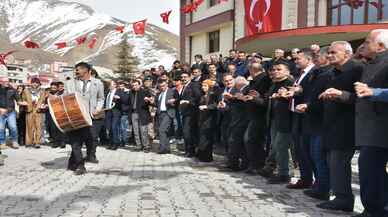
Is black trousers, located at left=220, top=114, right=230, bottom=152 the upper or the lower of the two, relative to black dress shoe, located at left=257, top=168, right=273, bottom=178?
upper

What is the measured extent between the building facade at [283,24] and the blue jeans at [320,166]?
9.21 metres

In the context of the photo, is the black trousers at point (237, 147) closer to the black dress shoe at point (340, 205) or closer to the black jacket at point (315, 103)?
the black jacket at point (315, 103)

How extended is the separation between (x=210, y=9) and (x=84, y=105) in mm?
23372

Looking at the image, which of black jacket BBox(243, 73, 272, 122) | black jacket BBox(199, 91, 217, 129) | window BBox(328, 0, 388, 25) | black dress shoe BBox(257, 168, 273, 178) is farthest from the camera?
window BBox(328, 0, 388, 25)

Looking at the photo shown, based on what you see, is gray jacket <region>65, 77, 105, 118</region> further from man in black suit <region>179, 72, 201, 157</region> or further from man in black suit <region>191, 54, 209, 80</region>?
man in black suit <region>191, 54, 209, 80</region>

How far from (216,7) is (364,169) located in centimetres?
2607

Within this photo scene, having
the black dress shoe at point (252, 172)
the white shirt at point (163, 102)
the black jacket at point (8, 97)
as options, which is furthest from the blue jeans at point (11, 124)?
the black dress shoe at point (252, 172)

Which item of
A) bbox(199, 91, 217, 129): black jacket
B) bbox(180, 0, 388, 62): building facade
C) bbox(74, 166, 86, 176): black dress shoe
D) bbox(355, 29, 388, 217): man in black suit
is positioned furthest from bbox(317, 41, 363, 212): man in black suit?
bbox(180, 0, 388, 62): building facade

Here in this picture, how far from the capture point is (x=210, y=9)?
31.5m

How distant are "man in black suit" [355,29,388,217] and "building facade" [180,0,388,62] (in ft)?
33.2

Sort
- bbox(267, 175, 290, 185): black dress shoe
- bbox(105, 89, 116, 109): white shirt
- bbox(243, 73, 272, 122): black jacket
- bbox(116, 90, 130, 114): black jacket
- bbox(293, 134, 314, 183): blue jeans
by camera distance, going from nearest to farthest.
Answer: bbox(293, 134, 314, 183): blue jeans
bbox(267, 175, 290, 185): black dress shoe
bbox(243, 73, 272, 122): black jacket
bbox(116, 90, 130, 114): black jacket
bbox(105, 89, 116, 109): white shirt

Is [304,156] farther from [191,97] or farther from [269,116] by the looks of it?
[191,97]

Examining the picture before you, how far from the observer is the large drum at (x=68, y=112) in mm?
8750

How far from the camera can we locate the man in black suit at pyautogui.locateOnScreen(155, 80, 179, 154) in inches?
486
